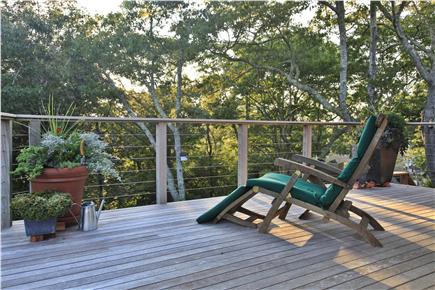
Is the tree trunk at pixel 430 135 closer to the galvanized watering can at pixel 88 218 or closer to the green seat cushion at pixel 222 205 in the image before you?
the green seat cushion at pixel 222 205

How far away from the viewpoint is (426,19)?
333 inches

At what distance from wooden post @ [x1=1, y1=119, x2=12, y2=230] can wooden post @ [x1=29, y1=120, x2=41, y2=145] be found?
0.18 meters

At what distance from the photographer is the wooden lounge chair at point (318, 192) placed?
239 centimetres

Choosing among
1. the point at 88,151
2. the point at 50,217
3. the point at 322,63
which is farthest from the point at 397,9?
the point at 50,217

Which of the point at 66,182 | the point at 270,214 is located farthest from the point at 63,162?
the point at 270,214

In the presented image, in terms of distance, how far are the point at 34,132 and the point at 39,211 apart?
0.78 metres

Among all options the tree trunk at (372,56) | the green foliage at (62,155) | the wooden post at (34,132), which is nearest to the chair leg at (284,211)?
the green foliage at (62,155)

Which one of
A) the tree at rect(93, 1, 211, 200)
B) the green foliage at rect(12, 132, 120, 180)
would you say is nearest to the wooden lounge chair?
the green foliage at rect(12, 132, 120, 180)

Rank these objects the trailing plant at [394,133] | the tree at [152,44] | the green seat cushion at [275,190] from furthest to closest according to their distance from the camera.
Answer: the tree at [152,44]
the trailing plant at [394,133]
the green seat cushion at [275,190]

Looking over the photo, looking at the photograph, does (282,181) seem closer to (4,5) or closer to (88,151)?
(88,151)

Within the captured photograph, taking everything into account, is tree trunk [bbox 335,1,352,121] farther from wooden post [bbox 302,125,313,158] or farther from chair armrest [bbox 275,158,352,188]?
chair armrest [bbox 275,158,352,188]

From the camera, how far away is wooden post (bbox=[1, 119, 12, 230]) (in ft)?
8.71

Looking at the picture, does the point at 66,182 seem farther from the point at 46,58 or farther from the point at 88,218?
the point at 46,58

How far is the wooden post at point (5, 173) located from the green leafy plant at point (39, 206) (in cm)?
27
